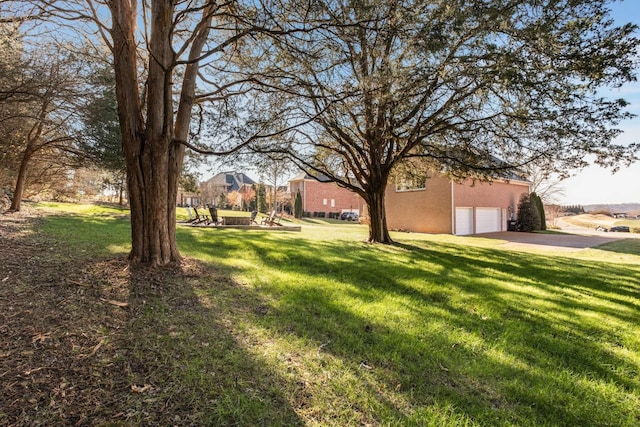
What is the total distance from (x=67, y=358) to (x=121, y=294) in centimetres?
161

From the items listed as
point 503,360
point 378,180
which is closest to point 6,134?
point 378,180

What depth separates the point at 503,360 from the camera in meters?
3.24

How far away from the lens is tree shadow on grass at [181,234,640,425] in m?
2.52

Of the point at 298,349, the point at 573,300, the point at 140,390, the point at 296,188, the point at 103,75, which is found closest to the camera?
the point at 140,390

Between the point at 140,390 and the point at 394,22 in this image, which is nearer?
the point at 140,390

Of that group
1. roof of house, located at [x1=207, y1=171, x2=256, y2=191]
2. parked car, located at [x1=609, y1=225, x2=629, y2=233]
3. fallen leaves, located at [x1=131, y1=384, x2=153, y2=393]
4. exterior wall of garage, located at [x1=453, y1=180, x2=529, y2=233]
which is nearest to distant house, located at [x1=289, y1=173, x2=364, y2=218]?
roof of house, located at [x1=207, y1=171, x2=256, y2=191]

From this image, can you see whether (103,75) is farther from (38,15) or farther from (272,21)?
(272,21)

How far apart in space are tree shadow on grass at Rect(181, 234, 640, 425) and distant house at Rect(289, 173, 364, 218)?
35.4 m

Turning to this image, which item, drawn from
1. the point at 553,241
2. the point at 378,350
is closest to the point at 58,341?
the point at 378,350

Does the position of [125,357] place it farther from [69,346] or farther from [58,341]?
[58,341]

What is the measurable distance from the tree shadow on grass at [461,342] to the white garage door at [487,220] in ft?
54.3

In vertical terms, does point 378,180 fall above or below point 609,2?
below

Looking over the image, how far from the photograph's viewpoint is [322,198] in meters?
43.8

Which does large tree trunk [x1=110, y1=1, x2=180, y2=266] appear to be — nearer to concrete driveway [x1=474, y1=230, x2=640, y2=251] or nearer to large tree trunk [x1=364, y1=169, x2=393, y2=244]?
large tree trunk [x1=364, y1=169, x2=393, y2=244]
